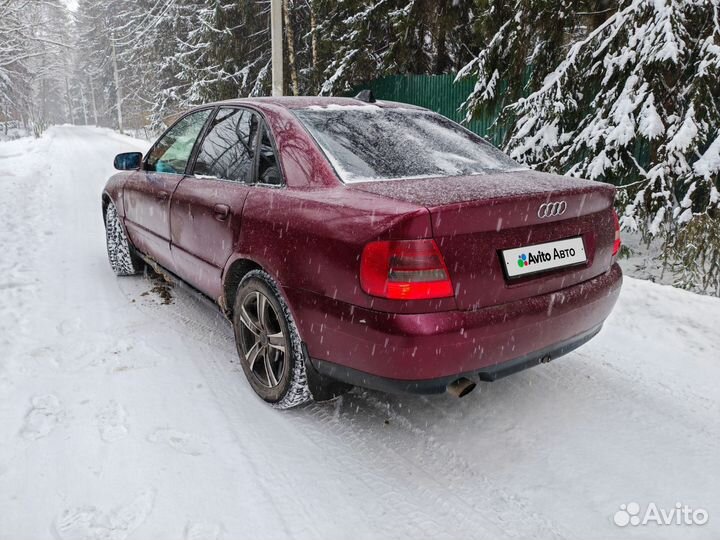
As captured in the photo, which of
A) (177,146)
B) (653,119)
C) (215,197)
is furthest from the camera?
(653,119)

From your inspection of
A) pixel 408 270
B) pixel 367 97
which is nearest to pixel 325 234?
pixel 408 270

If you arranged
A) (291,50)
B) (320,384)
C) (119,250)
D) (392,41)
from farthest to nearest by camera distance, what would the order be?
1. (291,50)
2. (392,41)
3. (119,250)
4. (320,384)

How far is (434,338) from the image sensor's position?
1966 millimetres

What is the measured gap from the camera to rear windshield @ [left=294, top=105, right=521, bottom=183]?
2.50m

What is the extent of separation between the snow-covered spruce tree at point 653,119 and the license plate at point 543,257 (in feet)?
11.3

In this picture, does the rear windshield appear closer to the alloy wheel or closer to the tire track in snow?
the alloy wheel

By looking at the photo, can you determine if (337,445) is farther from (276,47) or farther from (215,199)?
(276,47)

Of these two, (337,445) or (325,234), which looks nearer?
(325,234)

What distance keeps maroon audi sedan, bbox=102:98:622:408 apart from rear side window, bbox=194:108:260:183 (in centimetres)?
1

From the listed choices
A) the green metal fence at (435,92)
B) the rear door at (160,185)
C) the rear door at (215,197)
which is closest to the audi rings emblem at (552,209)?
the rear door at (215,197)

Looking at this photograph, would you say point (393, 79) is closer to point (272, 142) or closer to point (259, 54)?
point (259, 54)

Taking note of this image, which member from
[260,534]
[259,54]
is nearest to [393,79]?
[259,54]

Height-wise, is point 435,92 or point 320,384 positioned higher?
point 435,92

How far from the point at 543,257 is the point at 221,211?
178cm
